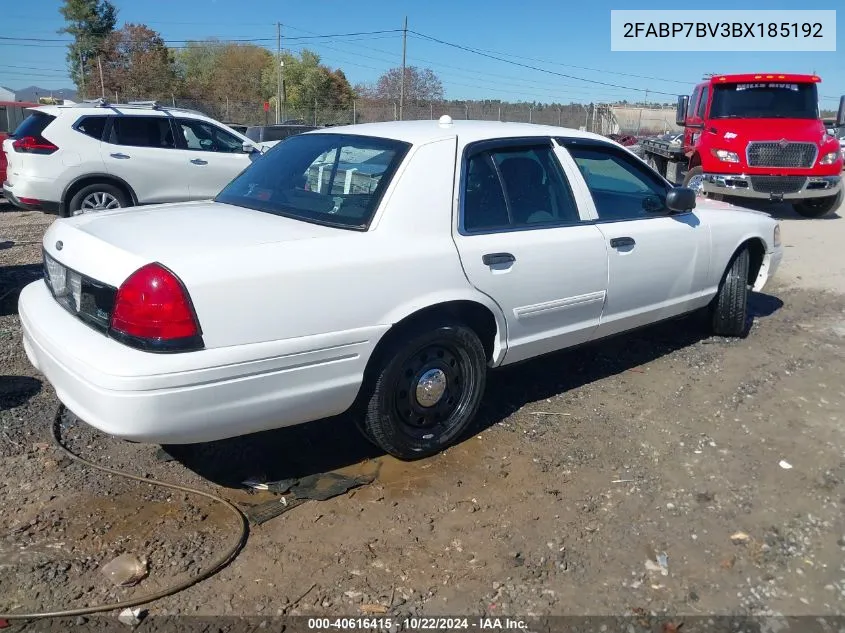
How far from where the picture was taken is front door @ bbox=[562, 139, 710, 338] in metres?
4.45

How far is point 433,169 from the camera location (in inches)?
145

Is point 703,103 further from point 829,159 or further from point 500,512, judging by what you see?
point 500,512

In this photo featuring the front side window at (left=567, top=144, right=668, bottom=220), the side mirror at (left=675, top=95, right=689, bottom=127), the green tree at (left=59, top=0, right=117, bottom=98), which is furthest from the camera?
the green tree at (left=59, top=0, right=117, bottom=98)

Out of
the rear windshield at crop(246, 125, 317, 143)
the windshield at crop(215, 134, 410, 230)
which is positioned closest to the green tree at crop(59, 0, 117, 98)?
the rear windshield at crop(246, 125, 317, 143)

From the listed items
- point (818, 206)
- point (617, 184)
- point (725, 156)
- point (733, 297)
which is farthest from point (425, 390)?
point (818, 206)

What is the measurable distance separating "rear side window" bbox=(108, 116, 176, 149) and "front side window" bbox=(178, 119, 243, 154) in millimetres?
233

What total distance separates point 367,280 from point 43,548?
1.68m

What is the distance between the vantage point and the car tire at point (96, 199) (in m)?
9.28

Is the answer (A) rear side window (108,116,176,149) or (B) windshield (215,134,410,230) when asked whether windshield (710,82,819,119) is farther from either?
(B) windshield (215,134,410,230)

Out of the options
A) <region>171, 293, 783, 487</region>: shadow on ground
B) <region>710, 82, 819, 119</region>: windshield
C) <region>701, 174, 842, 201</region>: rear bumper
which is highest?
<region>710, 82, 819, 119</region>: windshield

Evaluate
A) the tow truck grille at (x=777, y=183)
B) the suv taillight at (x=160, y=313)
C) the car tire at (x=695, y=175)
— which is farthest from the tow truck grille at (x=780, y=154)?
the suv taillight at (x=160, y=313)

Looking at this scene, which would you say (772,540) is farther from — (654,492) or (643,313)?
(643,313)

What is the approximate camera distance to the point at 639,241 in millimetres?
4543

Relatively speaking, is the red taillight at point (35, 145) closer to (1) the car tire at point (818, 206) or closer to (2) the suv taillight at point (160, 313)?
(2) the suv taillight at point (160, 313)
